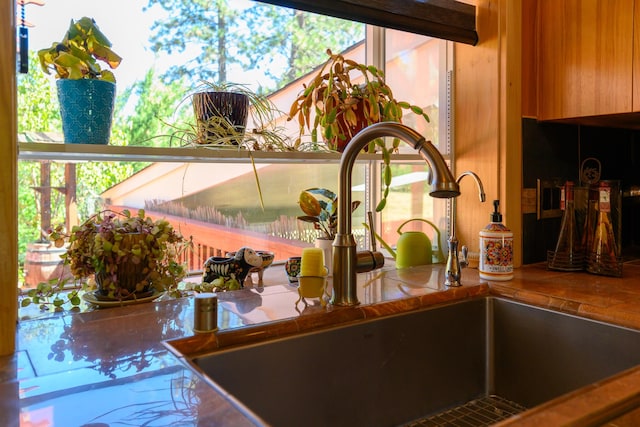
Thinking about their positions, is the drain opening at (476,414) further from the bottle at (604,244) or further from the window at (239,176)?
the window at (239,176)

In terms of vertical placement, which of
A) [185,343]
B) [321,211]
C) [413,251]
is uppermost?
Result: [321,211]

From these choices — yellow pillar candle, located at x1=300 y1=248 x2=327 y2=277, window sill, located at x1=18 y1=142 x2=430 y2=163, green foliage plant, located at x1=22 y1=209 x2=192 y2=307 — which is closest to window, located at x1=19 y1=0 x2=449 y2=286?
window sill, located at x1=18 y1=142 x2=430 y2=163

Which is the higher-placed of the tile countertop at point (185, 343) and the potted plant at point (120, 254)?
the potted plant at point (120, 254)

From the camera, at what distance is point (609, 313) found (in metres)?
1.07

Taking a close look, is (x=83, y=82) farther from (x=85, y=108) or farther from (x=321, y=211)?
(x=321, y=211)

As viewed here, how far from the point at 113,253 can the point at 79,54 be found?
402 mm

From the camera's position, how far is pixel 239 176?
4.81ft

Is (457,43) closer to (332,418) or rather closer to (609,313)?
(609,313)

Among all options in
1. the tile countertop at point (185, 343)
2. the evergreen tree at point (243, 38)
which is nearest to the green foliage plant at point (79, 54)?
the evergreen tree at point (243, 38)

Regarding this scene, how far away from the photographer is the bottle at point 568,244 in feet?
4.89

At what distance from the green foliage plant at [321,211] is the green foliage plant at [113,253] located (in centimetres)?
45

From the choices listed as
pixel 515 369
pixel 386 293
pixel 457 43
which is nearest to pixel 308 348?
pixel 386 293

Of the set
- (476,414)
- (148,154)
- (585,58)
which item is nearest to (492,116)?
(585,58)

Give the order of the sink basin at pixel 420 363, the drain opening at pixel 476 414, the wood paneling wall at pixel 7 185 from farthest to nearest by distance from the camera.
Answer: the drain opening at pixel 476 414 < the sink basin at pixel 420 363 < the wood paneling wall at pixel 7 185
